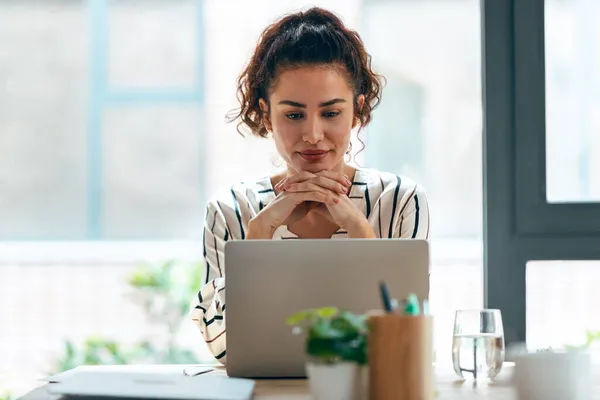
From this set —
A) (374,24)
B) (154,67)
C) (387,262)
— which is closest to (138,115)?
(154,67)

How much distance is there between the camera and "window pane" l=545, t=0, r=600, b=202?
234 cm

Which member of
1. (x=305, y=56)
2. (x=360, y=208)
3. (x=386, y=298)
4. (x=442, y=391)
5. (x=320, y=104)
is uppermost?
(x=305, y=56)

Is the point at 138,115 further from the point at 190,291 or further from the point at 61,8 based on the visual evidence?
the point at 190,291

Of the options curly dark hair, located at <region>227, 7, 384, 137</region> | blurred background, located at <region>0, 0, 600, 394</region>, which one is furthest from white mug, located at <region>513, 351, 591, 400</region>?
blurred background, located at <region>0, 0, 600, 394</region>

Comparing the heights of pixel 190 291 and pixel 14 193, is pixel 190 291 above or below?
below

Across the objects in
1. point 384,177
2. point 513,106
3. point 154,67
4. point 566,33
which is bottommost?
point 384,177

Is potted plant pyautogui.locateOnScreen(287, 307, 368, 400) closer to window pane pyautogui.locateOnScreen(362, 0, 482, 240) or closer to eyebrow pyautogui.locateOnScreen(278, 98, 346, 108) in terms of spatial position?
eyebrow pyautogui.locateOnScreen(278, 98, 346, 108)

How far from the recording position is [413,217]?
1.96 meters

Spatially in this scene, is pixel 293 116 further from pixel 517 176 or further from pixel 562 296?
pixel 562 296

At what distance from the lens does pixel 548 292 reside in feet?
7.89

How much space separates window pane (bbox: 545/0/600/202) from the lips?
767 millimetres

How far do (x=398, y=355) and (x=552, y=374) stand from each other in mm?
189

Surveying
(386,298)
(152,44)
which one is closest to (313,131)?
(386,298)

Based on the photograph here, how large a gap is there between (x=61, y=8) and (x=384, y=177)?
3.46m
